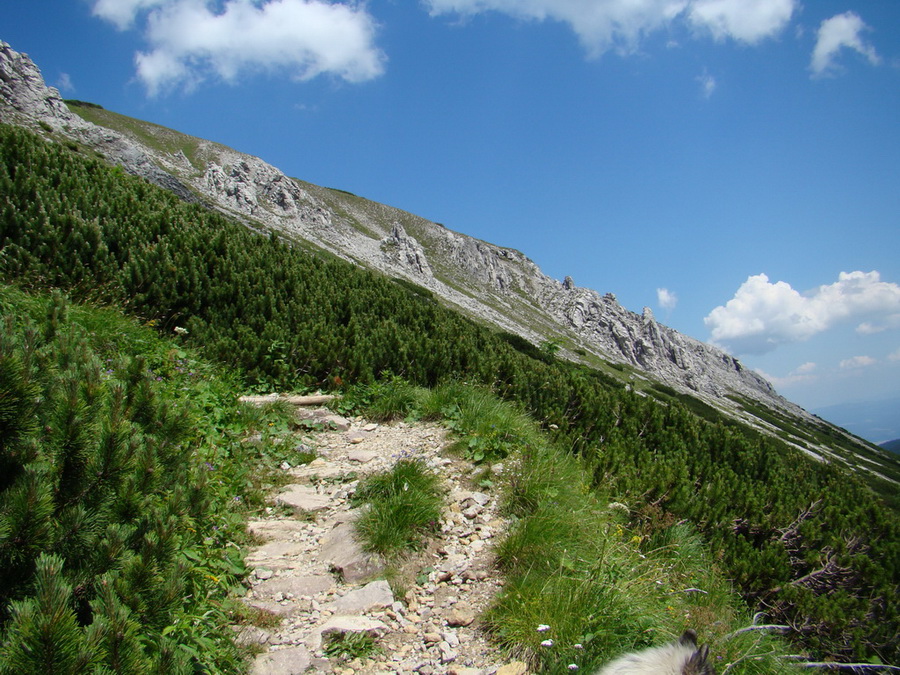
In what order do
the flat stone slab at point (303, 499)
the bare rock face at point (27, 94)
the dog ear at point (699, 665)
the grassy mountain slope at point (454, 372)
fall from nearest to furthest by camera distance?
1. the dog ear at point (699, 665)
2. the flat stone slab at point (303, 499)
3. the grassy mountain slope at point (454, 372)
4. the bare rock face at point (27, 94)

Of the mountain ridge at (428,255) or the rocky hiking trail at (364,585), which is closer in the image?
the rocky hiking trail at (364,585)

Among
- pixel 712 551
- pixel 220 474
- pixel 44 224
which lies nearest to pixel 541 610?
pixel 220 474

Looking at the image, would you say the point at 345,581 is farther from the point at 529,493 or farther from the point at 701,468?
the point at 701,468

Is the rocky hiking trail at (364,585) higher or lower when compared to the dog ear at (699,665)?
lower

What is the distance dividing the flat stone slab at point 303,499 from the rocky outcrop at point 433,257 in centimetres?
6856

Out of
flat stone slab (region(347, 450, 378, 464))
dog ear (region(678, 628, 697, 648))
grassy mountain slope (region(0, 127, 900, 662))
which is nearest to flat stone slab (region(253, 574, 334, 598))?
flat stone slab (region(347, 450, 378, 464))

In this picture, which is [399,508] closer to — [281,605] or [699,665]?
[281,605]

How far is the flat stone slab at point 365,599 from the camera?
12.2ft

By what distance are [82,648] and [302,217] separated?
110828 mm

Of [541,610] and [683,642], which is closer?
[683,642]

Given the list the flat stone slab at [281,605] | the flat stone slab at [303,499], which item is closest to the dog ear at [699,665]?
the flat stone slab at [281,605]

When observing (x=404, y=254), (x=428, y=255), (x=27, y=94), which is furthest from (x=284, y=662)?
(x=428, y=255)

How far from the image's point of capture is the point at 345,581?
409 centimetres

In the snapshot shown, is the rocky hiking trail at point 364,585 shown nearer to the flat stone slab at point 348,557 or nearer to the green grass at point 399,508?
the flat stone slab at point 348,557
